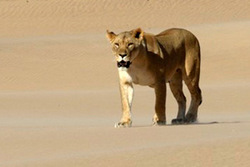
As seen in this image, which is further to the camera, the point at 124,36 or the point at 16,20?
the point at 16,20

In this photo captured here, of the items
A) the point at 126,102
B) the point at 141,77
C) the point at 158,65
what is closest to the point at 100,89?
the point at 158,65

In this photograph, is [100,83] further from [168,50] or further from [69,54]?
[168,50]

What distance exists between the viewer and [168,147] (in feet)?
30.8

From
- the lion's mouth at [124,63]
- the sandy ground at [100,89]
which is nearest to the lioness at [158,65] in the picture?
the lion's mouth at [124,63]

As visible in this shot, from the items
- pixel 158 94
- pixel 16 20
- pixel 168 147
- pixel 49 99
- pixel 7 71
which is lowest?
pixel 168 147

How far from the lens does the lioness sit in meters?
12.1

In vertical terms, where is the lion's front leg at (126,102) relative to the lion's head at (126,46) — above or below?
below

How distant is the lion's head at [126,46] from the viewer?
39.3ft

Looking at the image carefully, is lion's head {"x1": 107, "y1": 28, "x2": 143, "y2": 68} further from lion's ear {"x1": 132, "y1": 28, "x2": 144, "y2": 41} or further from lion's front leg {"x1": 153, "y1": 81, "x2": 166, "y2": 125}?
lion's front leg {"x1": 153, "y1": 81, "x2": 166, "y2": 125}

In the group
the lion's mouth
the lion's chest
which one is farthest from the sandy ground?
the lion's mouth

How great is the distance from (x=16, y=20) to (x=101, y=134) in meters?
25.8

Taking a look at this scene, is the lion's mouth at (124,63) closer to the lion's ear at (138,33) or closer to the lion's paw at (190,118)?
the lion's ear at (138,33)

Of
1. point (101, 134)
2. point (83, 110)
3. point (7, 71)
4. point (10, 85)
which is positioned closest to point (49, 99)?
point (83, 110)

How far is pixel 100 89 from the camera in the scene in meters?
23.1
